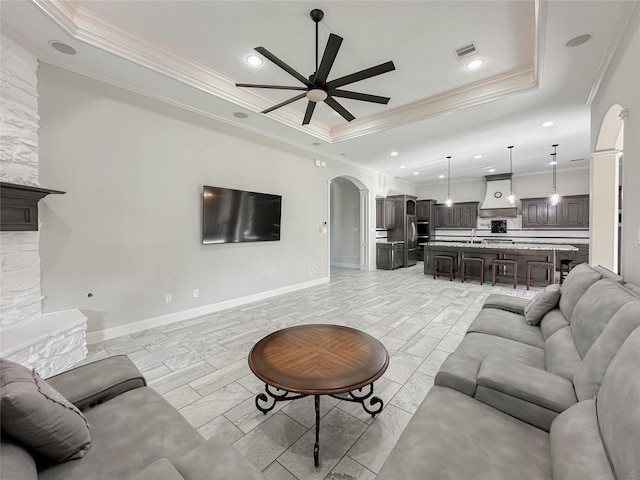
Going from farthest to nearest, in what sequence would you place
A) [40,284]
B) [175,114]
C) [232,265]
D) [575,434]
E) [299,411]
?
[232,265], [175,114], [40,284], [299,411], [575,434]

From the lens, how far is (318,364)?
1706 mm

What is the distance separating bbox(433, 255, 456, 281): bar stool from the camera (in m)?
6.73

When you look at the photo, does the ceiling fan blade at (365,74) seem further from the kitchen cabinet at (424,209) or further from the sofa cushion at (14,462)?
the kitchen cabinet at (424,209)

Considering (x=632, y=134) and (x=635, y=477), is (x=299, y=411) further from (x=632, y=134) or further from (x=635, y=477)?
(x=632, y=134)

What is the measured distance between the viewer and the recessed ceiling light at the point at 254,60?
10.2 feet

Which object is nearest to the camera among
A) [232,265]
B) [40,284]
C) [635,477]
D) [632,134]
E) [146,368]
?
[635,477]

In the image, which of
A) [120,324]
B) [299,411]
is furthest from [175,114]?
[299,411]

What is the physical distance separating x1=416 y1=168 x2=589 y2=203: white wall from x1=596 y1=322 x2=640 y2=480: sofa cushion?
9.77 m

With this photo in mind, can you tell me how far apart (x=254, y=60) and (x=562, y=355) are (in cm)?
392

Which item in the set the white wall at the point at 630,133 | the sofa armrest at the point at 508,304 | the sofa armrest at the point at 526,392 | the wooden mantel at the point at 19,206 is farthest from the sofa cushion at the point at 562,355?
the wooden mantel at the point at 19,206

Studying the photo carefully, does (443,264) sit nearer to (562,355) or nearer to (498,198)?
(498,198)

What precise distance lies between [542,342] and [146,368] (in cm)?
345

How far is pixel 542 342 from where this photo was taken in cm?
202

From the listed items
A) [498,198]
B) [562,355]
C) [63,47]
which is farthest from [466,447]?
[498,198]
